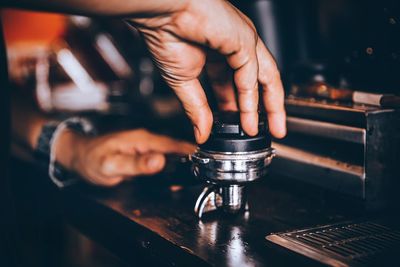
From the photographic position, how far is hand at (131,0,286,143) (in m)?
0.92

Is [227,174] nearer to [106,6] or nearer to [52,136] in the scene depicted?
[106,6]

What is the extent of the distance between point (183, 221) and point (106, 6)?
1.61ft

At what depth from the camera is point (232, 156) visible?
40.9 inches

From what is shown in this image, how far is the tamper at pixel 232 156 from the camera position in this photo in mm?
1040

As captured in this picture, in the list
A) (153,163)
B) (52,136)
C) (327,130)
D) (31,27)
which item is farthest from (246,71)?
(31,27)

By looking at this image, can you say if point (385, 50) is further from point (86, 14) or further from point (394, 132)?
point (86, 14)

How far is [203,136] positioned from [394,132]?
412 millimetres

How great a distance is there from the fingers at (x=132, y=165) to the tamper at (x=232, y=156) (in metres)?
0.26

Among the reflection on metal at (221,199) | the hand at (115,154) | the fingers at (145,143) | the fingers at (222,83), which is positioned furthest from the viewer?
the fingers at (145,143)

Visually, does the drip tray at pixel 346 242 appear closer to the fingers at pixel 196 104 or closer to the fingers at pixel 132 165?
the fingers at pixel 196 104

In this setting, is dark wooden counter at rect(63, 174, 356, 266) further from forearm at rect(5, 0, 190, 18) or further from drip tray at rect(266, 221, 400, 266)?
forearm at rect(5, 0, 190, 18)

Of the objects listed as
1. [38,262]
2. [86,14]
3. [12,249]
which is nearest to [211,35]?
[86,14]

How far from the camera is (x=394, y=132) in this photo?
113 centimetres

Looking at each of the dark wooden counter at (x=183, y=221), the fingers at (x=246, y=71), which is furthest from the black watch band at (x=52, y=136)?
the fingers at (x=246, y=71)
